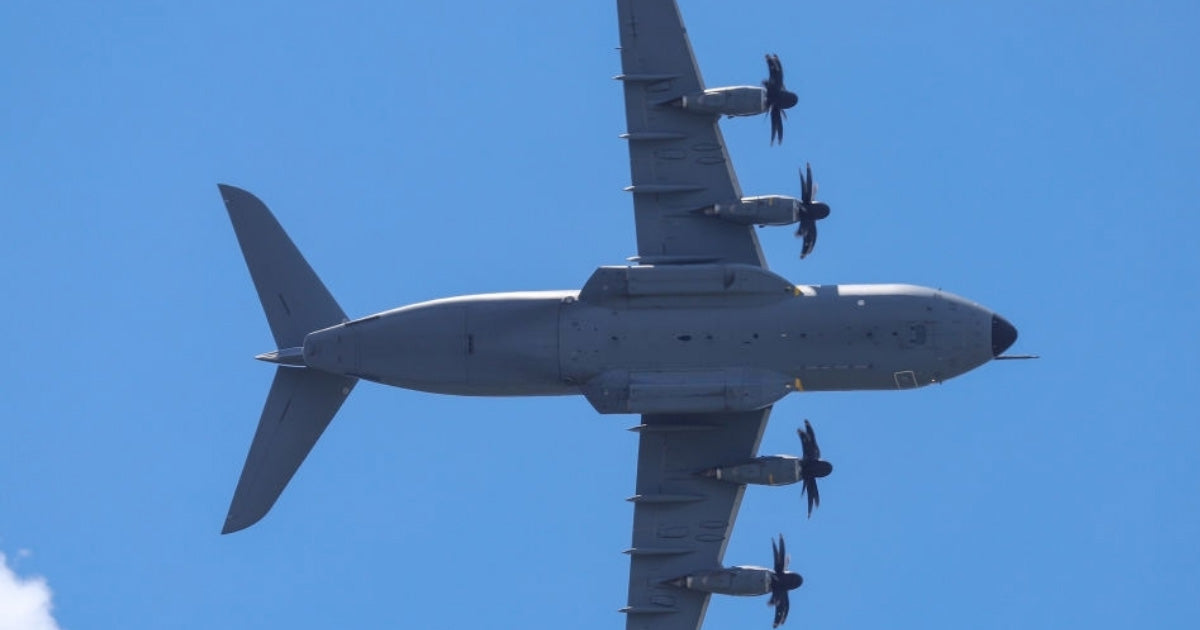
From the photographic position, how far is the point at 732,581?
6238 cm

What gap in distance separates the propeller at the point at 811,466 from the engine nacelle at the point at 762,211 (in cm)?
734

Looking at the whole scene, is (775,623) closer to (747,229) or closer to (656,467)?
(656,467)

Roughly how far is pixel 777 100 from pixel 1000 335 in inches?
441

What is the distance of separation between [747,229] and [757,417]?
A: 6.66m

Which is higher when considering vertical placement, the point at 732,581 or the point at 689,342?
the point at 689,342

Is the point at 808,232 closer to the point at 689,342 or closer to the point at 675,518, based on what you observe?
the point at 689,342

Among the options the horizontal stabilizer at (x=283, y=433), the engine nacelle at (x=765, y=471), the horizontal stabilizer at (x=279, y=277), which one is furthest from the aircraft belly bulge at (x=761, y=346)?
the horizontal stabilizer at (x=279, y=277)

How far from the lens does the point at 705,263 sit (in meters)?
61.4

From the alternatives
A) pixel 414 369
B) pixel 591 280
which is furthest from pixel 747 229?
pixel 414 369

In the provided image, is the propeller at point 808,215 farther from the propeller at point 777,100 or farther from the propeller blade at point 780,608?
the propeller blade at point 780,608

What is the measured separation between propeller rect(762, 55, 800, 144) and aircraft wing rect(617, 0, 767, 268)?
1.92m

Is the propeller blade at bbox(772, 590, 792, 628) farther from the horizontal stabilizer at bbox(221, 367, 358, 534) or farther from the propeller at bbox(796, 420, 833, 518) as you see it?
the horizontal stabilizer at bbox(221, 367, 358, 534)

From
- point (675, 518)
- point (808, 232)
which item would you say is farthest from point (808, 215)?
point (675, 518)

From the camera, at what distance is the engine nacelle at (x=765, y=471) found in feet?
202
